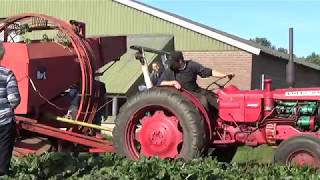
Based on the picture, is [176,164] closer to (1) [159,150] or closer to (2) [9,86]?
(1) [159,150]

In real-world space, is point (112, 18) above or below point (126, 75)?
above

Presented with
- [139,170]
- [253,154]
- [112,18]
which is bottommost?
[253,154]

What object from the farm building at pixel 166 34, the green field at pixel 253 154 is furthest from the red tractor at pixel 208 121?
the farm building at pixel 166 34

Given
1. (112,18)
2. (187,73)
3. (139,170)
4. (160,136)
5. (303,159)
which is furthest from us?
(112,18)

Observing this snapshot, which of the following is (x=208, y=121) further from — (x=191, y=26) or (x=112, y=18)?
(x=112, y=18)

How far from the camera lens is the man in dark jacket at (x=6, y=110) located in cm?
616

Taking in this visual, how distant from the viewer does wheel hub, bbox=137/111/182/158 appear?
25.7 ft

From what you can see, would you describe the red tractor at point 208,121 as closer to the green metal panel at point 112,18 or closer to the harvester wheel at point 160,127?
the harvester wheel at point 160,127

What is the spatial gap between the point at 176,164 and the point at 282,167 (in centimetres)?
113

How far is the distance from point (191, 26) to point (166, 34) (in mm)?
1120

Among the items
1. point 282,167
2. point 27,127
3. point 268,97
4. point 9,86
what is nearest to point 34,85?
point 27,127

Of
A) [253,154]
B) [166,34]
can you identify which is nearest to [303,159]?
[253,154]

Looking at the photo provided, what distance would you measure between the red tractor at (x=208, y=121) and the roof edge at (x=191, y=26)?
54.7ft

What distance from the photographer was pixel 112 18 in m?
27.0
